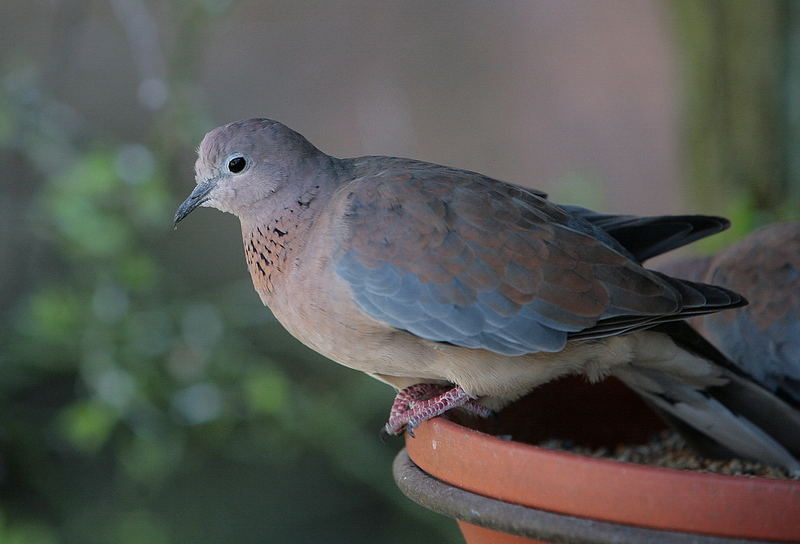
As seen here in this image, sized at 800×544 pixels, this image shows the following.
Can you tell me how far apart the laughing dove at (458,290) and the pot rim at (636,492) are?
0.97 feet

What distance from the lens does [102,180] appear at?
2.69 m

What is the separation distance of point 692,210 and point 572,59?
1764mm

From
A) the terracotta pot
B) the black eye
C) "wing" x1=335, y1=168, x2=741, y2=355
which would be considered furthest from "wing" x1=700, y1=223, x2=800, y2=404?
the black eye

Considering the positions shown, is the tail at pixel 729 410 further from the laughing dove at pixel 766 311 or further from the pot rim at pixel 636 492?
the pot rim at pixel 636 492

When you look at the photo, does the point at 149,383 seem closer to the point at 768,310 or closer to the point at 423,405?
the point at 423,405

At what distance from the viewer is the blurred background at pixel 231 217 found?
2.77 m

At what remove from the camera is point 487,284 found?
61.4 inches

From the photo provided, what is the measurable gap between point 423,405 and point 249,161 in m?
0.59

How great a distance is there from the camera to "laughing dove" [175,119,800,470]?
155 cm

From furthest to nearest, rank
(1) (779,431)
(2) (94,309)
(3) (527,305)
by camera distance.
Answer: (2) (94,309) → (1) (779,431) → (3) (527,305)

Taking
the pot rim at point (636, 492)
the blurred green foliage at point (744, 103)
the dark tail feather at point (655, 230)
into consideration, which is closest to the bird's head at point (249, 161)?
the dark tail feather at point (655, 230)

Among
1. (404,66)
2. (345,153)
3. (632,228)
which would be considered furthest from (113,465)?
(632,228)

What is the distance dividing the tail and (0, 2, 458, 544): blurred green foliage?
4.73 ft

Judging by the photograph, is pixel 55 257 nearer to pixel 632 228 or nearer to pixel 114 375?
pixel 114 375
